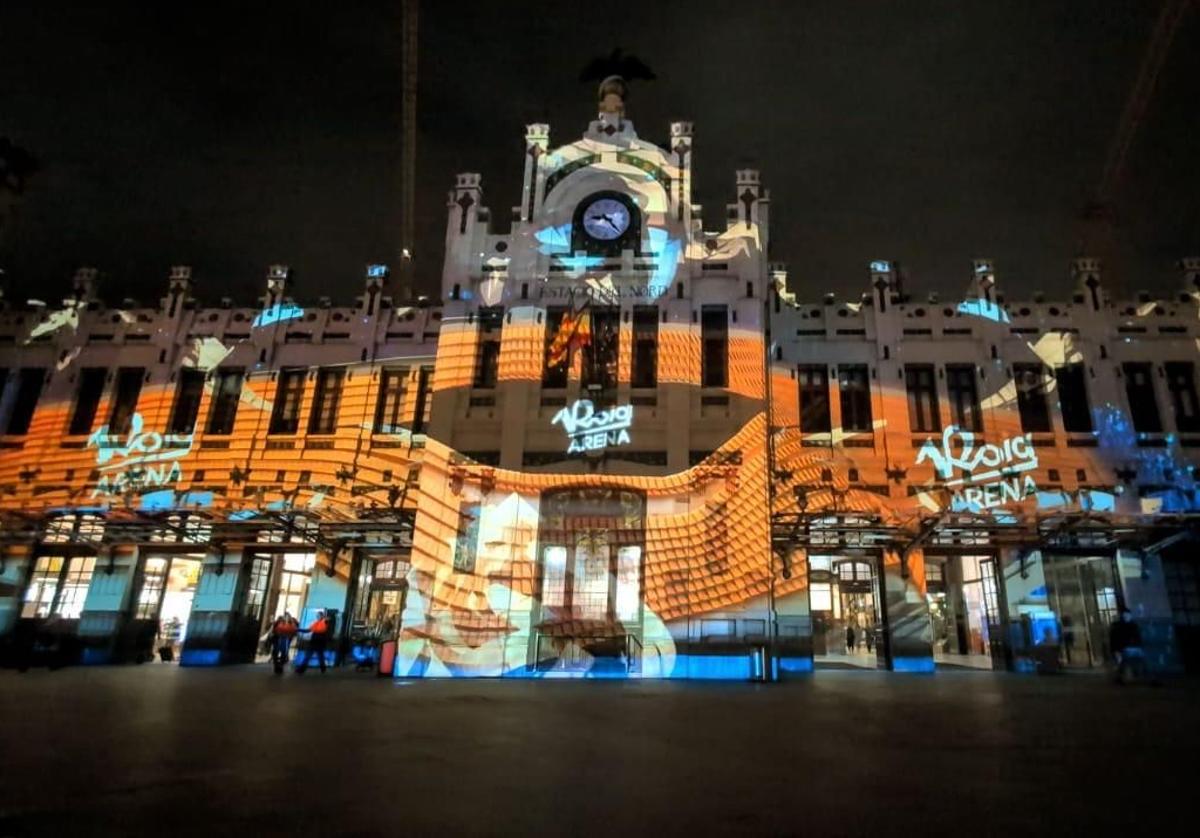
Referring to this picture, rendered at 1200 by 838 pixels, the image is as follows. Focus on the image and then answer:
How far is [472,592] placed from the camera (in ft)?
70.5

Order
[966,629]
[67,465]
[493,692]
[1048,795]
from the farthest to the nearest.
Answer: [966,629], [67,465], [493,692], [1048,795]

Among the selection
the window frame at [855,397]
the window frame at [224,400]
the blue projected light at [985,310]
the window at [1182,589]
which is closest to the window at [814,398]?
the window frame at [855,397]

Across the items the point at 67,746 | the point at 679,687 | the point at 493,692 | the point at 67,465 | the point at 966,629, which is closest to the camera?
the point at 67,746

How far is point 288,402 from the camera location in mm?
26609

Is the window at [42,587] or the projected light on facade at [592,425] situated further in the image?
the window at [42,587]

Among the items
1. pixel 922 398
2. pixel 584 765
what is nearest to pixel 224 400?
pixel 584 765

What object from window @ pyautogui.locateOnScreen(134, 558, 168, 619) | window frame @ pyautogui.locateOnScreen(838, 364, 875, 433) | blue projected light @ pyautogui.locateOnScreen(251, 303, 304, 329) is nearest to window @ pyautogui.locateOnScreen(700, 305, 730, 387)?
window frame @ pyautogui.locateOnScreen(838, 364, 875, 433)

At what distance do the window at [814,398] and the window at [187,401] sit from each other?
22.4 m

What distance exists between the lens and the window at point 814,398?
24516mm

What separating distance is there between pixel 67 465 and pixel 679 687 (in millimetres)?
24225

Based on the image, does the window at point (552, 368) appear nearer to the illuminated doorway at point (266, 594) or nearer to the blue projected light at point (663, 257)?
the blue projected light at point (663, 257)

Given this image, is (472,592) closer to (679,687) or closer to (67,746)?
(679,687)

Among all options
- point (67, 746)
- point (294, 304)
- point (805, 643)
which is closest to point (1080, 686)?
point (805, 643)

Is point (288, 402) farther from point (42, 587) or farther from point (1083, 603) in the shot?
point (1083, 603)
